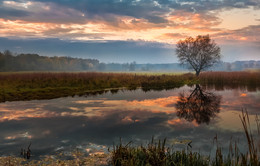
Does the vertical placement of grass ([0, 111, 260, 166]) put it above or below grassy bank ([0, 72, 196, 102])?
below

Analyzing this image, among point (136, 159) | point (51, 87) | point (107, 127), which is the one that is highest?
point (51, 87)

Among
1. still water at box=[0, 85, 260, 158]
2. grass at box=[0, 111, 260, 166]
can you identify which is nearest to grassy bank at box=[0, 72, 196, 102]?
still water at box=[0, 85, 260, 158]

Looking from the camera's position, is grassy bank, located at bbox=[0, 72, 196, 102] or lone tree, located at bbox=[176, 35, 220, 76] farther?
lone tree, located at bbox=[176, 35, 220, 76]

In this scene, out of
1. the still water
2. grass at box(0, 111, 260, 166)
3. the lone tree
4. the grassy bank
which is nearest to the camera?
grass at box(0, 111, 260, 166)

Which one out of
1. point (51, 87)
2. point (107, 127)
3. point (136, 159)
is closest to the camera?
point (136, 159)

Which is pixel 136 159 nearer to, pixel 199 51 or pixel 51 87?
pixel 51 87

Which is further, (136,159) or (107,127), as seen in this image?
(107,127)

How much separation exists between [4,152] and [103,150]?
4.21 metres

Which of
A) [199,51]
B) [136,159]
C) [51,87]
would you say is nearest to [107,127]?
[136,159]

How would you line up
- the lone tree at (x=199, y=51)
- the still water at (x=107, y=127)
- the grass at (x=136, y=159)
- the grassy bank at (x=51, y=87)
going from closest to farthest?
the grass at (x=136, y=159)
the still water at (x=107, y=127)
the grassy bank at (x=51, y=87)
the lone tree at (x=199, y=51)

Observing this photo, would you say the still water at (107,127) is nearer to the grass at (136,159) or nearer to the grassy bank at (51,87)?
the grass at (136,159)

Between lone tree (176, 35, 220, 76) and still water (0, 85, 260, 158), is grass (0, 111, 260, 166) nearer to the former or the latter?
still water (0, 85, 260, 158)

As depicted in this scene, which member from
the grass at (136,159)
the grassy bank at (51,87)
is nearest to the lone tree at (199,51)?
the grassy bank at (51,87)

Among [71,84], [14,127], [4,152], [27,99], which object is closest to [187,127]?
[4,152]
